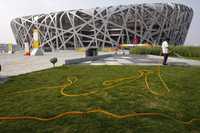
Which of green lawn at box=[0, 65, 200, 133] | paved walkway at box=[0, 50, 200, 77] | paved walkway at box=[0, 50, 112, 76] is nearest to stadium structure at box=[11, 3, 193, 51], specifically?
paved walkway at box=[0, 50, 200, 77]

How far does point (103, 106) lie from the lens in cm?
490

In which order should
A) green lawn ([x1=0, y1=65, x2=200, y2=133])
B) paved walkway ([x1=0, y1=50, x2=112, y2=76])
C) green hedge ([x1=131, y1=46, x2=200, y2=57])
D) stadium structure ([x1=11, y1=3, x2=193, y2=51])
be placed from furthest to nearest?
stadium structure ([x1=11, y1=3, x2=193, y2=51]), green hedge ([x1=131, y1=46, x2=200, y2=57]), paved walkway ([x1=0, y1=50, x2=112, y2=76]), green lawn ([x1=0, y1=65, x2=200, y2=133])

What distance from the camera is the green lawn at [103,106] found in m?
3.71

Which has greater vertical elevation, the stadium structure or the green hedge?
the stadium structure

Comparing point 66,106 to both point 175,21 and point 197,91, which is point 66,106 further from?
point 175,21

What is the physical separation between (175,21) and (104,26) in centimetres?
2357

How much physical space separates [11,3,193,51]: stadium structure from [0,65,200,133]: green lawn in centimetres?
5533

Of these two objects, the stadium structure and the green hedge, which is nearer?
the green hedge

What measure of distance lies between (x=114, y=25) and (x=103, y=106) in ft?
200

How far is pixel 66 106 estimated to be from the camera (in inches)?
197

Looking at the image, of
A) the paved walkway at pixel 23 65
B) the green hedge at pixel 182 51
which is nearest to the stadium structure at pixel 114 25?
the green hedge at pixel 182 51

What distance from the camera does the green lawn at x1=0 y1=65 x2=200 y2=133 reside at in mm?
3709

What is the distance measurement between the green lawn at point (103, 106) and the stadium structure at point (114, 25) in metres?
55.3

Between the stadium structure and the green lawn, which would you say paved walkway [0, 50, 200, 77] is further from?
the stadium structure
